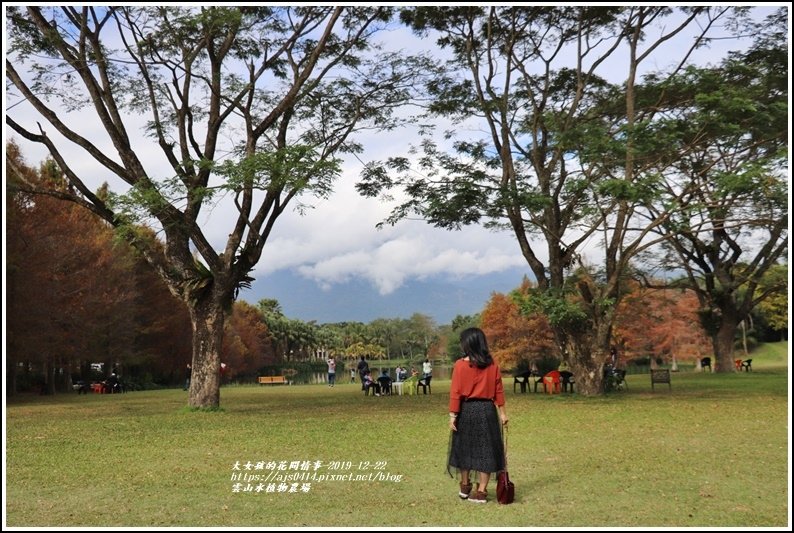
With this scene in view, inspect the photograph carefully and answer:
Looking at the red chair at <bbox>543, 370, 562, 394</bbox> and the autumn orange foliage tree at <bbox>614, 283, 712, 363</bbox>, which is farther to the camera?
the autumn orange foliage tree at <bbox>614, 283, 712, 363</bbox>

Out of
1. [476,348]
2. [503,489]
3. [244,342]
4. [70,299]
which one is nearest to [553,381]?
[503,489]

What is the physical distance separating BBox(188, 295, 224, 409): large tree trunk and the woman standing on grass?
10.6 metres

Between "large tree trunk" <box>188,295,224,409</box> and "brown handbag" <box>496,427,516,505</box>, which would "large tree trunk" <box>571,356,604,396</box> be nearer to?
"large tree trunk" <box>188,295,224,409</box>

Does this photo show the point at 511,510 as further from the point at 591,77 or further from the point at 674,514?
the point at 591,77

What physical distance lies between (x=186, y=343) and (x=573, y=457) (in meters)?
34.7

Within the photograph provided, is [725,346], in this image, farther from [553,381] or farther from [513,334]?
[553,381]

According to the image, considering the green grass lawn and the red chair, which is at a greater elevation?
the red chair

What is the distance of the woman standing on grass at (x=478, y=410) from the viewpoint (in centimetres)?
602

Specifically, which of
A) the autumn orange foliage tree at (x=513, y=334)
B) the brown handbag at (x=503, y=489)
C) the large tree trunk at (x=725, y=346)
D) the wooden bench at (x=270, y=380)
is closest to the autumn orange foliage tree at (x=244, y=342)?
the wooden bench at (x=270, y=380)

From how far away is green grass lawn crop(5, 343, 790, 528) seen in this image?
5.77 m

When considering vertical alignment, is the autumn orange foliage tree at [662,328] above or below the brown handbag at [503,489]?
above

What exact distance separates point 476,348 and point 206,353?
10992mm

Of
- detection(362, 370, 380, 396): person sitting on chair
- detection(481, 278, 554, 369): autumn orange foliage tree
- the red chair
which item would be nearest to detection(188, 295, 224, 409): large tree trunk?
detection(362, 370, 380, 396): person sitting on chair

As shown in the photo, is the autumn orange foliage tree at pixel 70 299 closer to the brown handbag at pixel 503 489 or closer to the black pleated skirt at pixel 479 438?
the black pleated skirt at pixel 479 438
